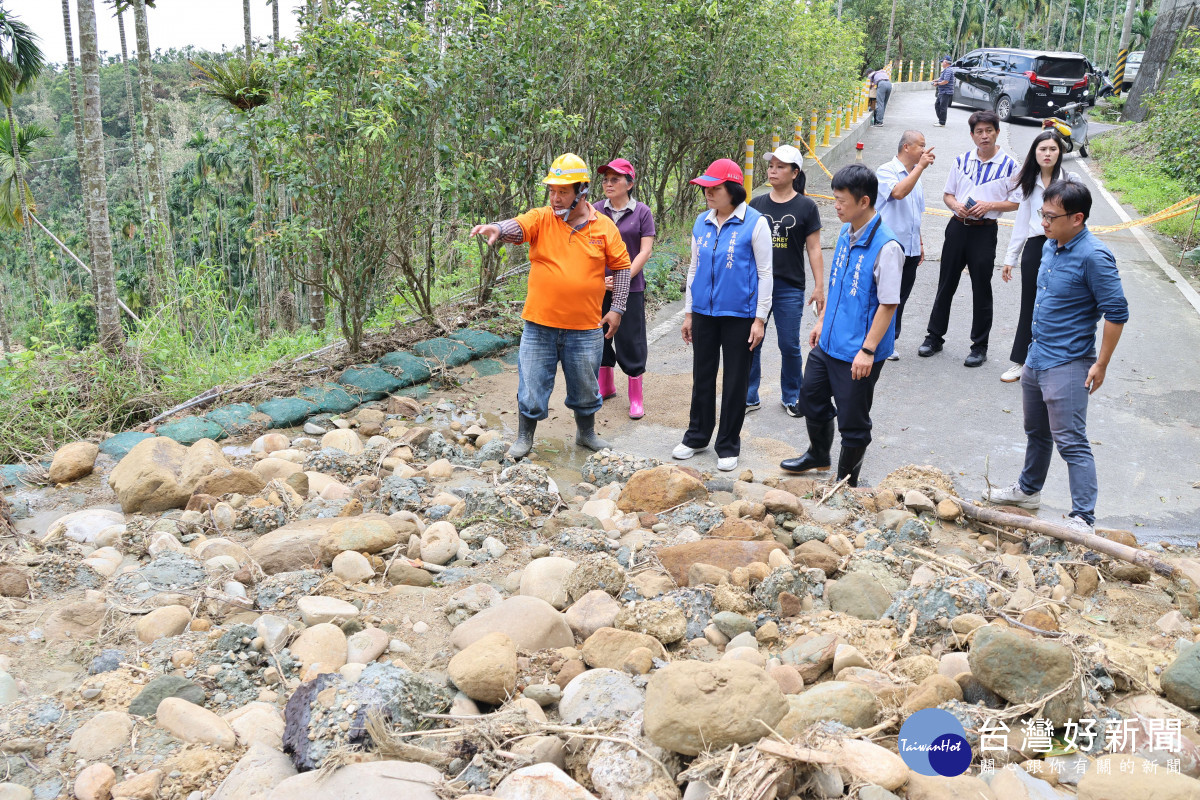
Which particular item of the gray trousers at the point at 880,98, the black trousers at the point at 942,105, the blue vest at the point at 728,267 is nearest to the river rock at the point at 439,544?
the blue vest at the point at 728,267

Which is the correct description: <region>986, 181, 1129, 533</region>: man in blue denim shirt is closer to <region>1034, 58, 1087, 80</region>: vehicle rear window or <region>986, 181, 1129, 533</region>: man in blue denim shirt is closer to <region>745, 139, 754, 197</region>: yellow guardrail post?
<region>745, 139, 754, 197</region>: yellow guardrail post

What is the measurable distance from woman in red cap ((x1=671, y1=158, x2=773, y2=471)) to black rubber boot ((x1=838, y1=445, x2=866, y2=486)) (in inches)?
27.7

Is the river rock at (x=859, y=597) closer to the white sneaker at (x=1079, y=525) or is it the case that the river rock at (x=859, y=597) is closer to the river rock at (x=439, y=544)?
the white sneaker at (x=1079, y=525)

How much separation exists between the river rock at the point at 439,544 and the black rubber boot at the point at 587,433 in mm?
1655

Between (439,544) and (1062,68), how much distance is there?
931 inches

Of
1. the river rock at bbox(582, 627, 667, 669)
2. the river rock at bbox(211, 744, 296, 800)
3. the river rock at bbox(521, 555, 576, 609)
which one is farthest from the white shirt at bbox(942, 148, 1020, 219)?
the river rock at bbox(211, 744, 296, 800)

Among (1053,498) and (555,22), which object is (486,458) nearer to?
(1053,498)

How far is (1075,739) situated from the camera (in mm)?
2637

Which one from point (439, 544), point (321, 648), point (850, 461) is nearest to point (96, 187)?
point (439, 544)

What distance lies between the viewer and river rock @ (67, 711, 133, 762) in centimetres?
265

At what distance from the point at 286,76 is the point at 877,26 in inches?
1871

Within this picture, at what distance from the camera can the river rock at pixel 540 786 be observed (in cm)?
237

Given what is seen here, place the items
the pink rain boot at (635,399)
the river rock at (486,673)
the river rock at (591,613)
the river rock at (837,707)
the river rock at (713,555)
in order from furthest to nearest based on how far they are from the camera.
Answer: the pink rain boot at (635,399) < the river rock at (713,555) < the river rock at (591,613) < the river rock at (486,673) < the river rock at (837,707)

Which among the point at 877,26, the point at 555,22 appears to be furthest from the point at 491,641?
the point at 877,26
